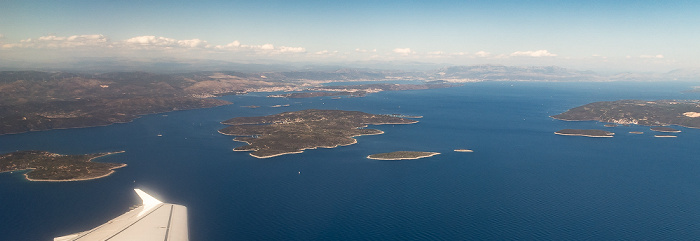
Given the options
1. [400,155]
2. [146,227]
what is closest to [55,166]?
[146,227]

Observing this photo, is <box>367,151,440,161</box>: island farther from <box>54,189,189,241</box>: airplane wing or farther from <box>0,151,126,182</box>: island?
<box>54,189,189,241</box>: airplane wing


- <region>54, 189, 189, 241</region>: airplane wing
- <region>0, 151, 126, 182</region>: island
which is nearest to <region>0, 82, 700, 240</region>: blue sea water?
<region>0, 151, 126, 182</region>: island

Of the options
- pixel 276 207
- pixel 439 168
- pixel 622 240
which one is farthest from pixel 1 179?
pixel 622 240

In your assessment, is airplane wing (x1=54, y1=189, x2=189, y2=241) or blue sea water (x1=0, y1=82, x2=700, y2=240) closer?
airplane wing (x1=54, y1=189, x2=189, y2=241)

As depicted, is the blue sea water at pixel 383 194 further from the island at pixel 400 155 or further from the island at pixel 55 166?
the island at pixel 55 166

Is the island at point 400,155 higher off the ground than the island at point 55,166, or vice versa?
the island at point 400,155

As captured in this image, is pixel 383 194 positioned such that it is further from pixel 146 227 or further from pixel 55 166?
pixel 55 166

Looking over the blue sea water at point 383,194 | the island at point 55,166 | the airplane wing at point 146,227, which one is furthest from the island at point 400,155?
the airplane wing at point 146,227
